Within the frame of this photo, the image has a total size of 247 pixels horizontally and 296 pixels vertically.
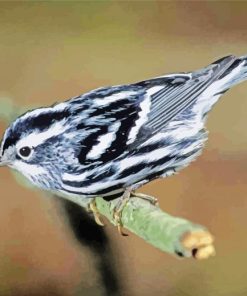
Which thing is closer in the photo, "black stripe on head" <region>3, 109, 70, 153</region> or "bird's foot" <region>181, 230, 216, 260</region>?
"bird's foot" <region>181, 230, 216, 260</region>

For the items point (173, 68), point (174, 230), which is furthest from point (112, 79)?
point (174, 230)

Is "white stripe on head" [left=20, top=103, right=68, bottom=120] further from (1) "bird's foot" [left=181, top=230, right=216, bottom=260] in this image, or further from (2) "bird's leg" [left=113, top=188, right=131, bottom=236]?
(1) "bird's foot" [left=181, top=230, right=216, bottom=260]

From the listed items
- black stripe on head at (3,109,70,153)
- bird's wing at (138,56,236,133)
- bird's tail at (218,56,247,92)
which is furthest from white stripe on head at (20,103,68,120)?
bird's tail at (218,56,247,92)

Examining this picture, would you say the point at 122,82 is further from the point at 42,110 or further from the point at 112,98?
the point at 42,110

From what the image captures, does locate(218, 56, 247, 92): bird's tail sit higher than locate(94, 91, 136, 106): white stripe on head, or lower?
lower

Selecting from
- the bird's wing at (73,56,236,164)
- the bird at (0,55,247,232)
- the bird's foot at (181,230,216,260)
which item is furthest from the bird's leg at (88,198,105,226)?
the bird's foot at (181,230,216,260)

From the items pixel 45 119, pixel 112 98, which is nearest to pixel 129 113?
pixel 112 98

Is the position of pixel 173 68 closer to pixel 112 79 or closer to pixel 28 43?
pixel 112 79

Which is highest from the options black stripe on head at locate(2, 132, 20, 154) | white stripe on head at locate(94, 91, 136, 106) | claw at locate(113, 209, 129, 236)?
white stripe on head at locate(94, 91, 136, 106)
